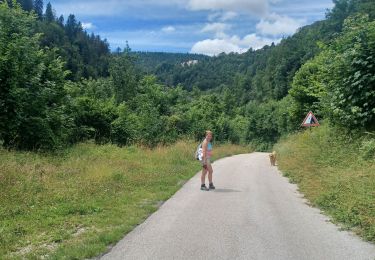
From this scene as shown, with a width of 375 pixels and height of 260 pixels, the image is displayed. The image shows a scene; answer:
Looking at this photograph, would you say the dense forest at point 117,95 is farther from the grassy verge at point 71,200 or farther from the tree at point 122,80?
the grassy verge at point 71,200

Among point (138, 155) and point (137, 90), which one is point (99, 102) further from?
point (137, 90)

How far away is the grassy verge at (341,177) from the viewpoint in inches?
351

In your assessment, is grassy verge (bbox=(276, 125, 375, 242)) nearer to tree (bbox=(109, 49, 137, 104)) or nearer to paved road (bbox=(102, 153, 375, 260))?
paved road (bbox=(102, 153, 375, 260))

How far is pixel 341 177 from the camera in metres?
12.0

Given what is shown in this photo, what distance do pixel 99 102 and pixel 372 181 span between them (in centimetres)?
2161

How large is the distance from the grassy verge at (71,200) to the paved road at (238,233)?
0.53 metres

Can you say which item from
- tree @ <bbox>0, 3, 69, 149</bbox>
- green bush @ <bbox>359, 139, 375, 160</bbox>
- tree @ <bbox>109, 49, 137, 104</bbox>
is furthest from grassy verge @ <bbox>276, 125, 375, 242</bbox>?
tree @ <bbox>109, 49, 137, 104</bbox>

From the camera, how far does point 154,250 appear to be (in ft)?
22.6

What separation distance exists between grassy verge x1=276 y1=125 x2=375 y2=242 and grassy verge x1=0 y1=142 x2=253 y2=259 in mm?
4223

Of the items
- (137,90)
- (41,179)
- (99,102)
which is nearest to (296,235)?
(41,179)

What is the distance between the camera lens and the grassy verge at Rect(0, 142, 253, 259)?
23.2ft

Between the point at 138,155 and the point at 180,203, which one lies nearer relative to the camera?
the point at 180,203

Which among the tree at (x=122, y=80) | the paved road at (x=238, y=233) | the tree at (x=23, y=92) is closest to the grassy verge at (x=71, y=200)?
the paved road at (x=238, y=233)

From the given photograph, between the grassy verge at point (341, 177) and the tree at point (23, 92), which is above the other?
the tree at point (23, 92)
